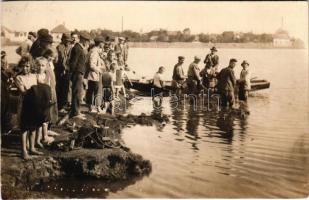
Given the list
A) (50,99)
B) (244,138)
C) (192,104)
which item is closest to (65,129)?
(50,99)

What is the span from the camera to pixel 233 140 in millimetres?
6922

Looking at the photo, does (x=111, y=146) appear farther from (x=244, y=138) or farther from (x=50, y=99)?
(x=244, y=138)

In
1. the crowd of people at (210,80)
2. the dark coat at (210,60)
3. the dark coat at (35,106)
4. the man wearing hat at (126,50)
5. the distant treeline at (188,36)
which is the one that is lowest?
the dark coat at (35,106)

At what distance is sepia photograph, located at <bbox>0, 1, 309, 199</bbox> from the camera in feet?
21.8

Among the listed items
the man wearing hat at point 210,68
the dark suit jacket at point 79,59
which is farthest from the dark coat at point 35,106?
the man wearing hat at point 210,68

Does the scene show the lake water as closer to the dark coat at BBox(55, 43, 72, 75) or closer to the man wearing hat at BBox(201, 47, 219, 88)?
the man wearing hat at BBox(201, 47, 219, 88)

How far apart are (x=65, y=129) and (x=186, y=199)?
168 centimetres

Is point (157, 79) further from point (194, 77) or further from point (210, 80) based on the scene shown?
point (210, 80)

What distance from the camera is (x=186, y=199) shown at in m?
6.65

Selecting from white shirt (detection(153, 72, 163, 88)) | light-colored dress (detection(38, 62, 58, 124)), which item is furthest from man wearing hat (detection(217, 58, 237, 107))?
light-colored dress (detection(38, 62, 58, 124))

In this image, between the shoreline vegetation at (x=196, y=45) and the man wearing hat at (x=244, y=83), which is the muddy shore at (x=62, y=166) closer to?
A: the shoreline vegetation at (x=196, y=45)

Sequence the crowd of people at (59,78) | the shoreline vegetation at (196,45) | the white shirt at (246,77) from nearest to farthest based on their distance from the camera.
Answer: the crowd of people at (59,78), the shoreline vegetation at (196,45), the white shirt at (246,77)

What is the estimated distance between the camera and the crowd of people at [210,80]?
23.0ft

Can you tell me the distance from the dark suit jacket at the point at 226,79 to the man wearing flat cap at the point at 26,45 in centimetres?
226
